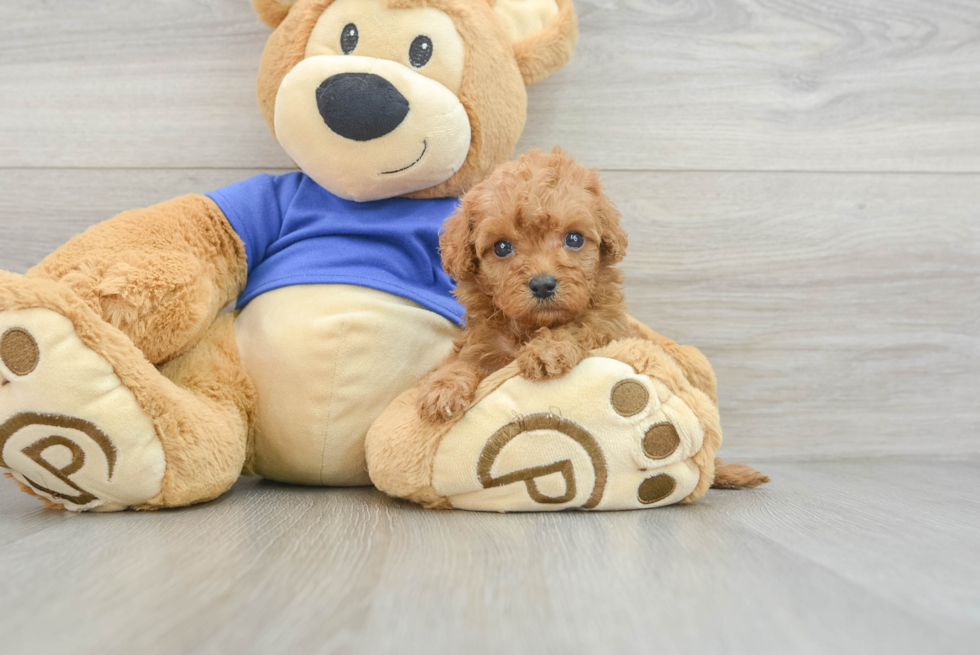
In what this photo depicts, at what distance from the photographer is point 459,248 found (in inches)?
32.1

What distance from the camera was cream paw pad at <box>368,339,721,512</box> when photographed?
2.55 ft

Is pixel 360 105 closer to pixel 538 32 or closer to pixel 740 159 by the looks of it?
pixel 538 32

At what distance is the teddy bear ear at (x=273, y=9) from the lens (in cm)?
104

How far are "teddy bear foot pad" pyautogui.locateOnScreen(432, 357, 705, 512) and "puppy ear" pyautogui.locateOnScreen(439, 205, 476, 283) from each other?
14 cm

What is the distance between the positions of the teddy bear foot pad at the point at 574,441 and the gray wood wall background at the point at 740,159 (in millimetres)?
479

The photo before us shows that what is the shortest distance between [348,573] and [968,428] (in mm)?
1164

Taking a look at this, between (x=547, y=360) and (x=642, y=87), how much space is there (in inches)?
26.3

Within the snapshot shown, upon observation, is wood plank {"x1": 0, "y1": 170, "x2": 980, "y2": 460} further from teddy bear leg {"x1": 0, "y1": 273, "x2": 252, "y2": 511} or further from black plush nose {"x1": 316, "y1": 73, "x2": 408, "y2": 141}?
teddy bear leg {"x1": 0, "y1": 273, "x2": 252, "y2": 511}

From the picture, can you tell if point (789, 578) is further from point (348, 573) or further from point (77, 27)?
point (77, 27)

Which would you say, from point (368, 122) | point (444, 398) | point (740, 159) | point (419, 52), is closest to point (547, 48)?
point (419, 52)

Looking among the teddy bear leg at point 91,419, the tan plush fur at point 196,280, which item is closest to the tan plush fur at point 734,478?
the tan plush fur at point 196,280

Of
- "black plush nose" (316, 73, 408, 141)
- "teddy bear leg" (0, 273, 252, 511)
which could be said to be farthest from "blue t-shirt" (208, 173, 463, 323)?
"teddy bear leg" (0, 273, 252, 511)

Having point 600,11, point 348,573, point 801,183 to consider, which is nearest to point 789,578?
point 348,573

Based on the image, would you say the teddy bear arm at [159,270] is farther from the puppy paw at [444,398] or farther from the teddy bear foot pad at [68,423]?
the puppy paw at [444,398]
